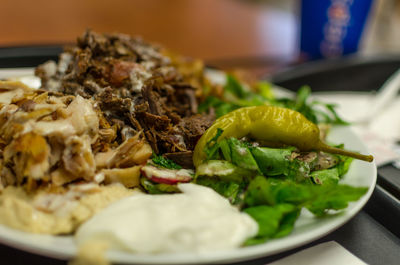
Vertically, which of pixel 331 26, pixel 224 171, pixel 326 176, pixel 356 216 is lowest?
pixel 356 216

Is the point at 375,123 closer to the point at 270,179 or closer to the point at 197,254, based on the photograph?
the point at 270,179

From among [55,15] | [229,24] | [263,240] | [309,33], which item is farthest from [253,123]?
[229,24]

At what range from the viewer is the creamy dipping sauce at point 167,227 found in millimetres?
1258

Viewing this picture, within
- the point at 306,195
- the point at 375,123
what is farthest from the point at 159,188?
the point at 375,123

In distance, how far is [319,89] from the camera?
12.9ft

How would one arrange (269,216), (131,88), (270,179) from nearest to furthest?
1. (269,216)
2. (270,179)
3. (131,88)

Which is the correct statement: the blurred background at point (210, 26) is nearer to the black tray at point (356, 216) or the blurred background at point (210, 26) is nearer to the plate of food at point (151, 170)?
the black tray at point (356, 216)

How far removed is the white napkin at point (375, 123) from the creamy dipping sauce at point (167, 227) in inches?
59.4

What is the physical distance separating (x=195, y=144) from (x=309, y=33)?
10.2 ft

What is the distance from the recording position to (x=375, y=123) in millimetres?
3197

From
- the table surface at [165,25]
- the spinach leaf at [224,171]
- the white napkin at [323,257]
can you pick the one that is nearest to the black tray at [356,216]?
the white napkin at [323,257]

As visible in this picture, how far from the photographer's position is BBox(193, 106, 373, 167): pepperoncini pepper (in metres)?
1.96

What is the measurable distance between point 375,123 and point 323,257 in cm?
201

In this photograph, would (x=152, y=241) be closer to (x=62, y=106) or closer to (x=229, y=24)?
(x=62, y=106)
